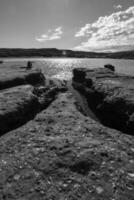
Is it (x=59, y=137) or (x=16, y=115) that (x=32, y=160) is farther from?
(x=16, y=115)

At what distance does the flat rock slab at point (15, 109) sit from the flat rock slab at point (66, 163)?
34.3 inches

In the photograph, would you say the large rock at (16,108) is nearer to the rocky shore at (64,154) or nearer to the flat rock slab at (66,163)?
the rocky shore at (64,154)

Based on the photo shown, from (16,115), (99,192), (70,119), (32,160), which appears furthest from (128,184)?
(16,115)

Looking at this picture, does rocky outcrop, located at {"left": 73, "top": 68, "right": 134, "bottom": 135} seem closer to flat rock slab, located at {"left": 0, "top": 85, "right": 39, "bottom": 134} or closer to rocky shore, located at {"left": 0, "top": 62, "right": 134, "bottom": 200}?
rocky shore, located at {"left": 0, "top": 62, "right": 134, "bottom": 200}

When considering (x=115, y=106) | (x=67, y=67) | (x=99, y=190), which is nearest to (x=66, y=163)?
(x=99, y=190)

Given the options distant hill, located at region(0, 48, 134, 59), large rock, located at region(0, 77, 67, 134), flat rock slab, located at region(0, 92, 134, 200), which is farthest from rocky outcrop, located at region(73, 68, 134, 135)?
distant hill, located at region(0, 48, 134, 59)

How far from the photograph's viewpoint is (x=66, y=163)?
6.89 metres

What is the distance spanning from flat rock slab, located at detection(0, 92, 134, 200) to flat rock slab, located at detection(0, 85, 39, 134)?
87cm

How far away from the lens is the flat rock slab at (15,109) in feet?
34.7

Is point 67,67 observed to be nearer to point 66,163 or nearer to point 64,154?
point 64,154

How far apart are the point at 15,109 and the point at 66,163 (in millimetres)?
6217

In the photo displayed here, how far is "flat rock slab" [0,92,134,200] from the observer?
5.59m

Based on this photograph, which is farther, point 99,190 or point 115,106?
point 115,106

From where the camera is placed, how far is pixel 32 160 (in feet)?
23.3
